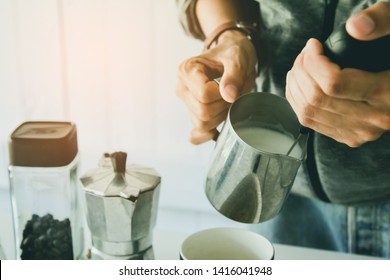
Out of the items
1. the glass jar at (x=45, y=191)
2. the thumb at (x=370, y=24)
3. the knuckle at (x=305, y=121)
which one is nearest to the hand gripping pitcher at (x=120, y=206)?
the glass jar at (x=45, y=191)

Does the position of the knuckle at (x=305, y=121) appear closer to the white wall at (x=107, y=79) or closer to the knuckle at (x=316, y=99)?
the knuckle at (x=316, y=99)

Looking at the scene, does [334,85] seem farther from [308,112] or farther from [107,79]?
[107,79]

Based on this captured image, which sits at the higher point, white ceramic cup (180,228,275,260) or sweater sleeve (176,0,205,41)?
sweater sleeve (176,0,205,41)

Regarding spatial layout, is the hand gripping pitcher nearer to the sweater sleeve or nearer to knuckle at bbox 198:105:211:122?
knuckle at bbox 198:105:211:122

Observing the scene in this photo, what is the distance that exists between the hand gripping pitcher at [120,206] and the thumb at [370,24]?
29cm

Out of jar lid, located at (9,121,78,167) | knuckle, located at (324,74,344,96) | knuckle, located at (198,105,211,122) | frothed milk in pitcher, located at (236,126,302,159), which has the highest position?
knuckle, located at (324,74,344,96)

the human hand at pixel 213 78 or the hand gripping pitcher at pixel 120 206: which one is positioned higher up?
the human hand at pixel 213 78

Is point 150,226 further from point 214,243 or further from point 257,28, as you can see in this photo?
point 257,28

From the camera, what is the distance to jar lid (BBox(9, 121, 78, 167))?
61 centimetres

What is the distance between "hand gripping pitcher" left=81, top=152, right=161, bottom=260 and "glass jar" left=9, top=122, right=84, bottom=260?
0.04 meters

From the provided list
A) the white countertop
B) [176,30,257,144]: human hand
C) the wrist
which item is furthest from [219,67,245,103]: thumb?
the white countertop

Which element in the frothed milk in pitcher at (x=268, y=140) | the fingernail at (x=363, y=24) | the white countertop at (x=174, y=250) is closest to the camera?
the fingernail at (x=363, y=24)

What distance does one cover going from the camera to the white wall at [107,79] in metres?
0.78
